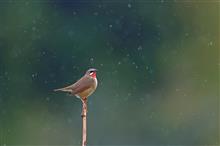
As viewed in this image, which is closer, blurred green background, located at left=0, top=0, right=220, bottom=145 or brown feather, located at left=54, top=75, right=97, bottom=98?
brown feather, located at left=54, top=75, right=97, bottom=98

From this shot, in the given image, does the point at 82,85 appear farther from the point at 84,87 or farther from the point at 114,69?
the point at 114,69

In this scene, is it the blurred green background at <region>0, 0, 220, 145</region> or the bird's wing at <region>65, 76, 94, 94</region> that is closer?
the bird's wing at <region>65, 76, 94, 94</region>

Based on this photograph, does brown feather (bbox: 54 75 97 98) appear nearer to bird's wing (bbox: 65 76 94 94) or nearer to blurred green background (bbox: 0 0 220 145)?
bird's wing (bbox: 65 76 94 94)

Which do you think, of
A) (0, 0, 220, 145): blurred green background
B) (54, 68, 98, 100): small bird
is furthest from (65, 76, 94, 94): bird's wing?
(0, 0, 220, 145): blurred green background

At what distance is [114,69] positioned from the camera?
13.4 metres

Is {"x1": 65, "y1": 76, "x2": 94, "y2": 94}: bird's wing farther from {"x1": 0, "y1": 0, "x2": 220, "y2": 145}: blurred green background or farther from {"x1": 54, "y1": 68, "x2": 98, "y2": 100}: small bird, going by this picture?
{"x1": 0, "y1": 0, "x2": 220, "y2": 145}: blurred green background

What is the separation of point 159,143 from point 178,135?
0.35m

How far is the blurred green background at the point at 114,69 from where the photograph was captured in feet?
41.3

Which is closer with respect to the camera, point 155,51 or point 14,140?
point 14,140

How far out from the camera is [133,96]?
43.5 ft

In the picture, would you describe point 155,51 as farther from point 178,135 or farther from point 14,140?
point 14,140

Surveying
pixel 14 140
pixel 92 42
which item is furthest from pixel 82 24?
pixel 14 140

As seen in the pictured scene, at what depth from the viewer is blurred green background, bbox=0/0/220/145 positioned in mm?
12594

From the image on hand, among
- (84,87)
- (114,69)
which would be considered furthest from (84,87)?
(114,69)
